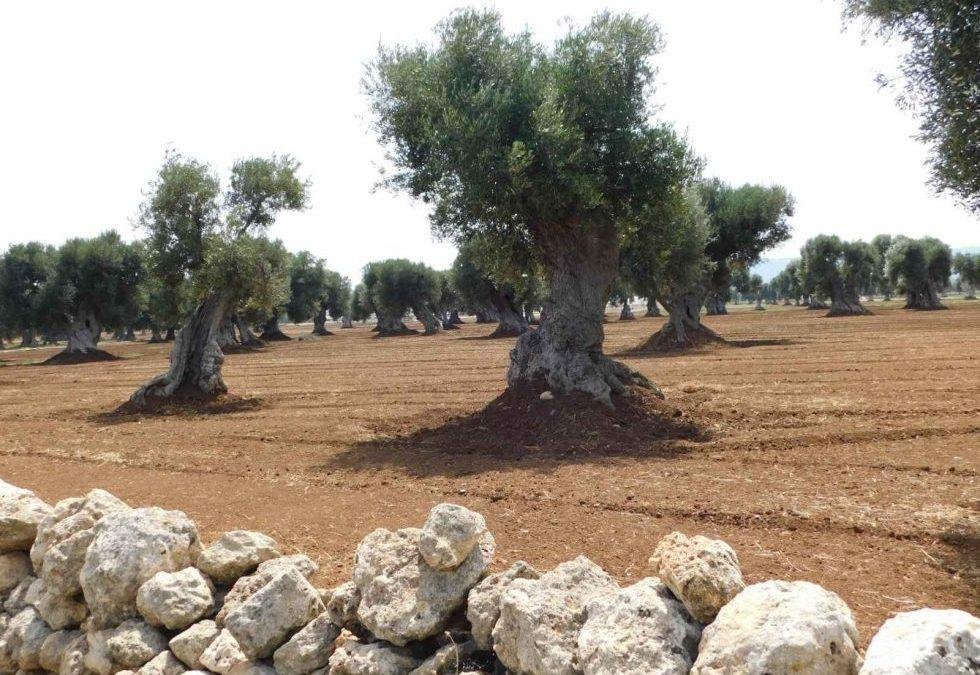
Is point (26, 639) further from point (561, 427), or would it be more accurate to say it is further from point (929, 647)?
point (561, 427)

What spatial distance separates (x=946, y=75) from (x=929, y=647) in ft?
22.0

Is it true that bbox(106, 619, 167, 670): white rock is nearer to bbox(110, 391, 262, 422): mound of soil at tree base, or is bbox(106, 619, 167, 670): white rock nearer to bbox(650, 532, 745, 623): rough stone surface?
bbox(650, 532, 745, 623): rough stone surface

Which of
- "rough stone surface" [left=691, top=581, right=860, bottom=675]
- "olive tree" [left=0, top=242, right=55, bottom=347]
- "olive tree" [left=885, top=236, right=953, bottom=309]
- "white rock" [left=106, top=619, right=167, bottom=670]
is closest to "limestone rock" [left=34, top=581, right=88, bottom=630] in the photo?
"white rock" [left=106, top=619, right=167, bottom=670]

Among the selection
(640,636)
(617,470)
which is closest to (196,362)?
(617,470)

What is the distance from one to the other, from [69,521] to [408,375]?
19.6m

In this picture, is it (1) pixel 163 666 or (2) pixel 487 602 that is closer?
(2) pixel 487 602

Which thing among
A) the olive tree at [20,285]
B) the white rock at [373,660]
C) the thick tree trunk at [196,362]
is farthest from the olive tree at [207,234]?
the olive tree at [20,285]

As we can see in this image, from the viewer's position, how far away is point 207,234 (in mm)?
19500

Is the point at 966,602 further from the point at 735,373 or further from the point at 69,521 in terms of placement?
the point at 735,373

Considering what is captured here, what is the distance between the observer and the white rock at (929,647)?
2814 millimetres

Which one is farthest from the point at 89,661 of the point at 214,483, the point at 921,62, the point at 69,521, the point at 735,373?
the point at 735,373

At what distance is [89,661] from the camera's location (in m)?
5.34

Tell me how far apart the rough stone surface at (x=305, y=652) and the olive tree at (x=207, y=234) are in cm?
1572

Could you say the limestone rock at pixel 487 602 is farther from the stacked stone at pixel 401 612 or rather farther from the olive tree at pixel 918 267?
the olive tree at pixel 918 267
